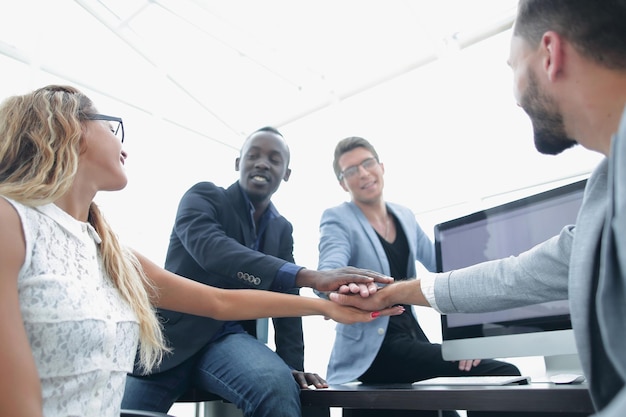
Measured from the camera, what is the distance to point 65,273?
48.3 inches

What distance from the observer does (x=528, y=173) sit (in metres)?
4.05

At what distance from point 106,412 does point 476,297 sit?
110 cm

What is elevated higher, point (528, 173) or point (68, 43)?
point (68, 43)

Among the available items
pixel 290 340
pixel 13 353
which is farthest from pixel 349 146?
pixel 13 353

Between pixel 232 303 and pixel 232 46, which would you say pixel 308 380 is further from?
pixel 232 46

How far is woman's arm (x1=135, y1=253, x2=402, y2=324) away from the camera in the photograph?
172cm

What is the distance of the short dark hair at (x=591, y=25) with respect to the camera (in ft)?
3.09

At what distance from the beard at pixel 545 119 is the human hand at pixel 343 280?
88 centimetres

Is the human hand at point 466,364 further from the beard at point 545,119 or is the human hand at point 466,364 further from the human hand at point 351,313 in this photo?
the beard at point 545,119

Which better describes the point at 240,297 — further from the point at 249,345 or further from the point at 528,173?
the point at 528,173

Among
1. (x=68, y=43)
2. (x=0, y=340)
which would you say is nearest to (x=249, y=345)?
(x=0, y=340)

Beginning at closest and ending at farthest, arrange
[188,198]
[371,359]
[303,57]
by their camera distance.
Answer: [371,359] → [188,198] → [303,57]

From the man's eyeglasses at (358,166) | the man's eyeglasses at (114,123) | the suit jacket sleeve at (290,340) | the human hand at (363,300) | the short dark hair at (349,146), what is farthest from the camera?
the short dark hair at (349,146)

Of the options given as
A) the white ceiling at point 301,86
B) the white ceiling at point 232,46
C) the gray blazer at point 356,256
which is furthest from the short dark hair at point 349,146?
Result: the white ceiling at point 232,46
